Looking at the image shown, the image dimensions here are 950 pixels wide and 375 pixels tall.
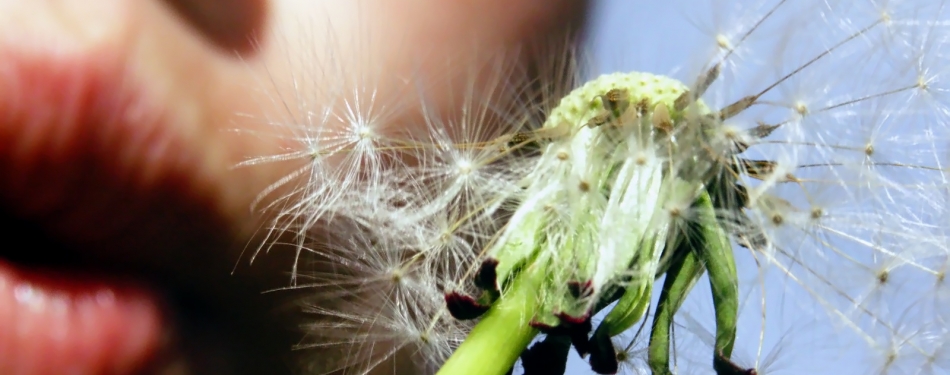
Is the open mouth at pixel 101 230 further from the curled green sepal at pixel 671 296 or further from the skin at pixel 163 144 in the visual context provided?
the curled green sepal at pixel 671 296

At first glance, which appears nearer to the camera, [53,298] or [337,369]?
[53,298]

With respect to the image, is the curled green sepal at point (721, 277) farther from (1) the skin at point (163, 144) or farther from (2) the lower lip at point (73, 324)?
(2) the lower lip at point (73, 324)

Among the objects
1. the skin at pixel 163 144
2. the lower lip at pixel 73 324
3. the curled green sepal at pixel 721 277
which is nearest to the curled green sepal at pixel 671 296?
the curled green sepal at pixel 721 277

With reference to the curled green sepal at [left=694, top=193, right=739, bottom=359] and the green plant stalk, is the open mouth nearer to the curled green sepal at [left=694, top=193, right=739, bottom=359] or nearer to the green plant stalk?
the green plant stalk

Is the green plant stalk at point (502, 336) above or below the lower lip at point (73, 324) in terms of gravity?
above

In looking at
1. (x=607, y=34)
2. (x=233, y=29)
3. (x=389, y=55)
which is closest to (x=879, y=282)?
→ (x=607, y=34)

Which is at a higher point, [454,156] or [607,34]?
[607,34]

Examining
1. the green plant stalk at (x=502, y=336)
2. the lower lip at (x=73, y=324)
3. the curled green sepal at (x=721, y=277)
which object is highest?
the curled green sepal at (x=721, y=277)

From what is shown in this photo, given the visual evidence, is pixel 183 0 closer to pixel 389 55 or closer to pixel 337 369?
pixel 389 55
